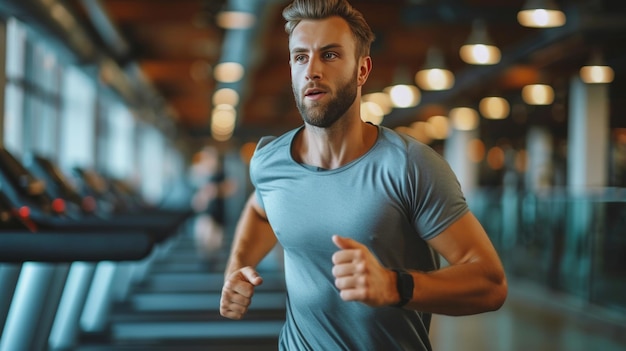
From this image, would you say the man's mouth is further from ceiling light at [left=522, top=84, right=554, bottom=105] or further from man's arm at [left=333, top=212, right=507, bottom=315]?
ceiling light at [left=522, top=84, right=554, bottom=105]

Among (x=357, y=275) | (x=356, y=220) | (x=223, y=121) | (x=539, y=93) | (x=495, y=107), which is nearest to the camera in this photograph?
(x=357, y=275)

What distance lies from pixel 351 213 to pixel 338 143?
0.18 meters

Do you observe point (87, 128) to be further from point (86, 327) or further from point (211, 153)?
point (86, 327)

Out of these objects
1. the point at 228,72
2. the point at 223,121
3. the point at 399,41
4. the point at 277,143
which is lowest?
the point at 277,143

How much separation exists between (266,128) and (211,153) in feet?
65.3

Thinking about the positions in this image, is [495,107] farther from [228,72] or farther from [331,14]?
[331,14]

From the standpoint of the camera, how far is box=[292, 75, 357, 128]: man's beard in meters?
1.76

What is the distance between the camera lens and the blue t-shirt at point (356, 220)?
1.70 m

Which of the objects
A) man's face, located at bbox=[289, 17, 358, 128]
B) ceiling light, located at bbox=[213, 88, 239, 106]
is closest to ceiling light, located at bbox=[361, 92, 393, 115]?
ceiling light, located at bbox=[213, 88, 239, 106]

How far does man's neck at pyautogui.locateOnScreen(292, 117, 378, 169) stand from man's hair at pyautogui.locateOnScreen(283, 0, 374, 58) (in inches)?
5.9

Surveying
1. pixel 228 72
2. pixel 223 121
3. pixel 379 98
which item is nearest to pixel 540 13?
pixel 228 72

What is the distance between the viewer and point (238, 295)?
1.82m

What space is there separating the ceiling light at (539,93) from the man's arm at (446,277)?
10.7 meters

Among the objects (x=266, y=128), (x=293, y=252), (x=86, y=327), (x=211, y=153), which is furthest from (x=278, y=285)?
(x=266, y=128)
